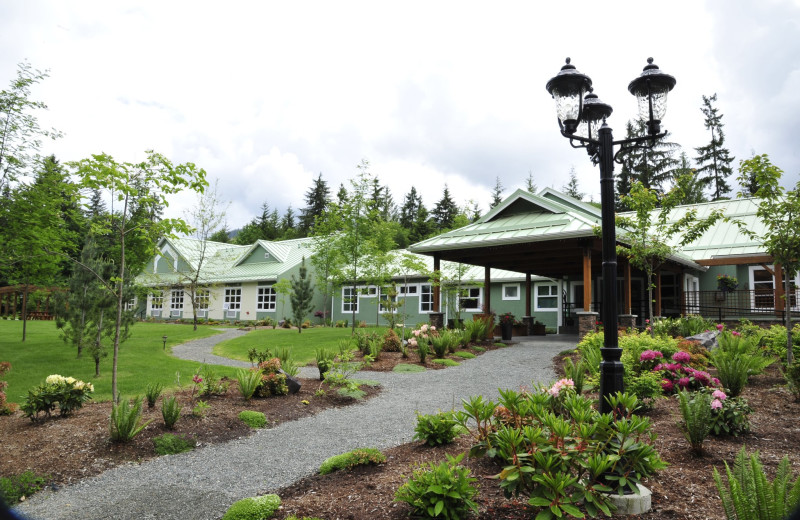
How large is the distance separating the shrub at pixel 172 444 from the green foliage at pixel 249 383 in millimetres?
1717

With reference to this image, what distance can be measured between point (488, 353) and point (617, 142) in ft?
31.6

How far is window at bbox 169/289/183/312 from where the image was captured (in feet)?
106

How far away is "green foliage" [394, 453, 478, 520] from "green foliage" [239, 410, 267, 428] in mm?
3618

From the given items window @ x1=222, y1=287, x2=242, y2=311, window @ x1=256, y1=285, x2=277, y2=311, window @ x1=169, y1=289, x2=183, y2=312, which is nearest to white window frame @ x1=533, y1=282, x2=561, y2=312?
window @ x1=256, y1=285, x2=277, y2=311

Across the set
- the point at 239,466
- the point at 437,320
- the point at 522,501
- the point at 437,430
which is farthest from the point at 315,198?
the point at 522,501

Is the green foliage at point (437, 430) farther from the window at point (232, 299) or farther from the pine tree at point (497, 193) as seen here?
the pine tree at point (497, 193)

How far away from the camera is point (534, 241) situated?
13.2 metres

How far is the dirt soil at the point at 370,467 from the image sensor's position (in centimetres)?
346

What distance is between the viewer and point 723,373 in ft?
21.0

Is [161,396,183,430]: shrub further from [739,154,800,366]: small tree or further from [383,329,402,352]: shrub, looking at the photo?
[739,154,800,366]: small tree

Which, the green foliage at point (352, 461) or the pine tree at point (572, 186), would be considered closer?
the green foliage at point (352, 461)

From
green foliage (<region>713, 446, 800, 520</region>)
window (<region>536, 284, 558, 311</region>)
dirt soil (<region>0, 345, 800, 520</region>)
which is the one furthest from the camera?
window (<region>536, 284, 558, 311</region>)

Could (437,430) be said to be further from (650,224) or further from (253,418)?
(650,224)

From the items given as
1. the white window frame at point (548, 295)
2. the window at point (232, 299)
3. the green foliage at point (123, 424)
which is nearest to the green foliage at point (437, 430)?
the green foliage at point (123, 424)
